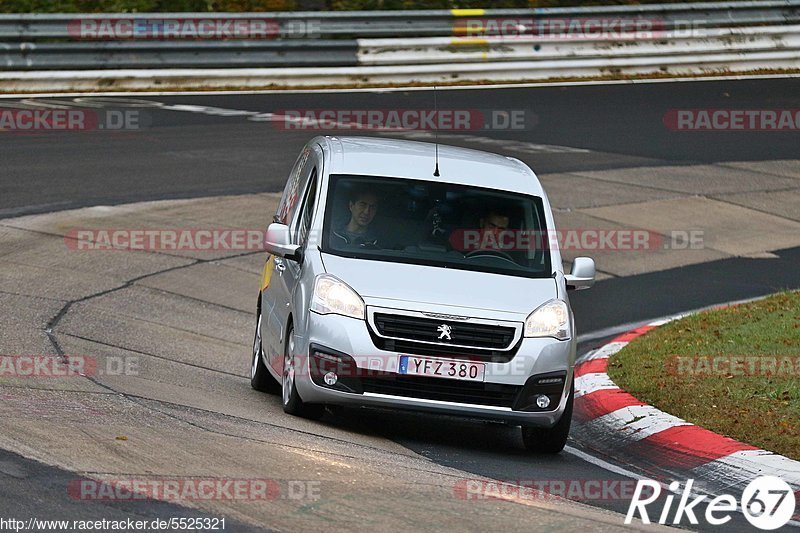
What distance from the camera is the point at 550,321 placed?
8.41 m

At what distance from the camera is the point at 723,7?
26.9 meters

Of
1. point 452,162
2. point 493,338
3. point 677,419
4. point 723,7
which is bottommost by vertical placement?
point 677,419

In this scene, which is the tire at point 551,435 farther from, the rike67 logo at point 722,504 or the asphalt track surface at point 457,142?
the rike67 logo at point 722,504

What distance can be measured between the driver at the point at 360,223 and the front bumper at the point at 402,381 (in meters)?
0.79

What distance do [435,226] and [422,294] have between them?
Answer: 88 cm

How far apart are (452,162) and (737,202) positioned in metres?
9.34

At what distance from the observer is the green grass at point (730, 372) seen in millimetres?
8734

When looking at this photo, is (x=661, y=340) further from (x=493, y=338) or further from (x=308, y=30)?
(x=308, y=30)

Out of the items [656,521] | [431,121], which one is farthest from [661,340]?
[431,121]

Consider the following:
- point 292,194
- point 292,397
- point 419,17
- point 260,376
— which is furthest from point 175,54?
point 292,397

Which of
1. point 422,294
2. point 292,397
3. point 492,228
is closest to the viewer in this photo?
point 422,294

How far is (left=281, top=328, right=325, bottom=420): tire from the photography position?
8.49 metres

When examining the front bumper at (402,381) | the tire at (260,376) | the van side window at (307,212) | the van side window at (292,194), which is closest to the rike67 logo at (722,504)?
→ the front bumper at (402,381)

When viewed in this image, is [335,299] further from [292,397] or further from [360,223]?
[360,223]
